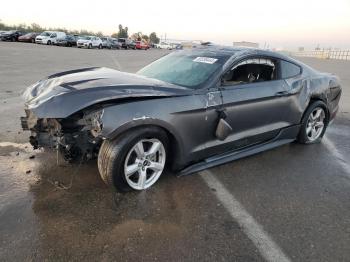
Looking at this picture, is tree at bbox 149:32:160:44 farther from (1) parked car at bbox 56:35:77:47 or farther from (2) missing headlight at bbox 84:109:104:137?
(2) missing headlight at bbox 84:109:104:137

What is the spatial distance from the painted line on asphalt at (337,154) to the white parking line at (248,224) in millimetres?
1921

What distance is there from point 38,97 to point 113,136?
916mm

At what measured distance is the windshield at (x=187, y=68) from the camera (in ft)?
13.2

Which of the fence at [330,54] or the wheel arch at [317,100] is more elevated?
the wheel arch at [317,100]

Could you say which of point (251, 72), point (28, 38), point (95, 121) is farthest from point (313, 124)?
point (28, 38)

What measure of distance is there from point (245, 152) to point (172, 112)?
1425 mm

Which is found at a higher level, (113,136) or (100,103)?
(100,103)

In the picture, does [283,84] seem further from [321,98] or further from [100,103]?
[100,103]

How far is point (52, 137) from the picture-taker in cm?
338

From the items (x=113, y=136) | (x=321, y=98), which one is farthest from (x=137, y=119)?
(x=321, y=98)

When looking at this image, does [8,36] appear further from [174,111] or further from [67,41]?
[174,111]

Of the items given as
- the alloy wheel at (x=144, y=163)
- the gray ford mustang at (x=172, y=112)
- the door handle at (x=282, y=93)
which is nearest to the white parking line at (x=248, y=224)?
the gray ford mustang at (x=172, y=112)

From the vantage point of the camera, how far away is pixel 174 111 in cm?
354

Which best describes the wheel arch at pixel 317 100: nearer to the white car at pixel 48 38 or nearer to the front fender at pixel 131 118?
the front fender at pixel 131 118
